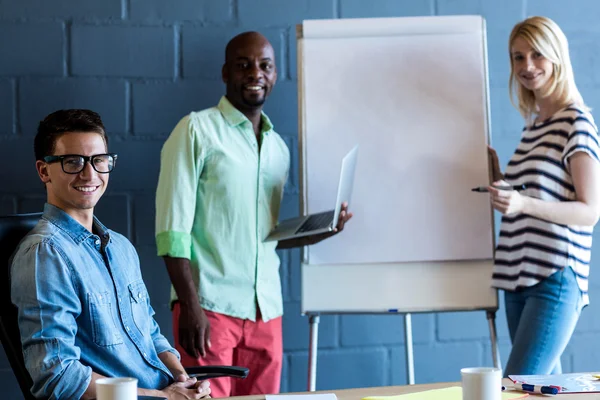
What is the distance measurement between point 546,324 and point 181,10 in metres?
1.61

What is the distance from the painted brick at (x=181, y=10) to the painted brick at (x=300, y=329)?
3.52 ft

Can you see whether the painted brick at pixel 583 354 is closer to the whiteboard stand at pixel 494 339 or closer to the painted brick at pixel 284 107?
the whiteboard stand at pixel 494 339

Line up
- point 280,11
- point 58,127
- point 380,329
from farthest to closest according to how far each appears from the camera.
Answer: point 380,329, point 280,11, point 58,127

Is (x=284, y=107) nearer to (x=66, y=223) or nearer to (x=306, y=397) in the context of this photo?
(x=66, y=223)

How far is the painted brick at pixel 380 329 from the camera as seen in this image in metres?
2.88

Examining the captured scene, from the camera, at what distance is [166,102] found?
2.70 meters

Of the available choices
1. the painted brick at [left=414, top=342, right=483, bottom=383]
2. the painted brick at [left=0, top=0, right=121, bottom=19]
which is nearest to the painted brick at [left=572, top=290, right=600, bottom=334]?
the painted brick at [left=414, top=342, right=483, bottom=383]

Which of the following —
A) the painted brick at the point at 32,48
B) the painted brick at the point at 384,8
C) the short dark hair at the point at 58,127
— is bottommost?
the short dark hair at the point at 58,127

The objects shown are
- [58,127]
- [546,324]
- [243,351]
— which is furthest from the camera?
[243,351]

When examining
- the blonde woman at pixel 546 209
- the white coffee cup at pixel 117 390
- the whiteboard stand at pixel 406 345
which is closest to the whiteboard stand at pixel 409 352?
the whiteboard stand at pixel 406 345

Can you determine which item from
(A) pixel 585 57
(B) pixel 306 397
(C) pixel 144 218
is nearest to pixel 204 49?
(C) pixel 144 218

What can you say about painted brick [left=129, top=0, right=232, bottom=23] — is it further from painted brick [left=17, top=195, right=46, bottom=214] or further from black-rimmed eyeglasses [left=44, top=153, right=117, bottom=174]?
black-rimmed eyeglasses [left=44, top=153, right=117, bottom=174]

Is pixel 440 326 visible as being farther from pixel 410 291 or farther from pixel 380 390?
pixel 380 390

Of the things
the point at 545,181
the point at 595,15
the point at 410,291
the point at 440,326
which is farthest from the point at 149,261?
the point at 595,15
